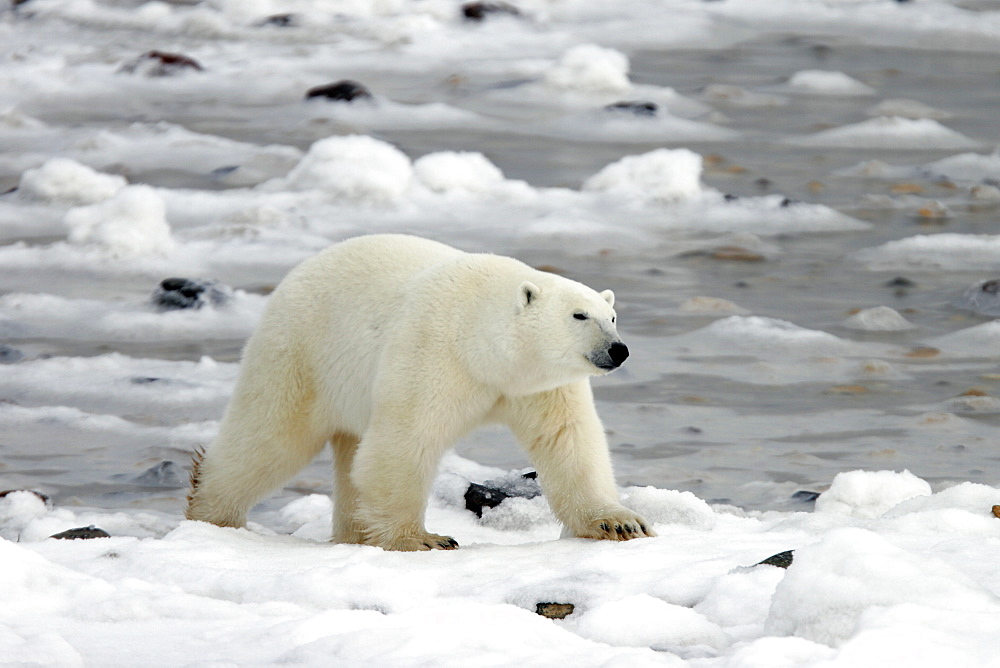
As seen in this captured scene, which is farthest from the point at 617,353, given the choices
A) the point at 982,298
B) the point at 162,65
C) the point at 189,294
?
the point at 162,65

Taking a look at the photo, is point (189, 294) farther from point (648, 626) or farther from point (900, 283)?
point (648, 626)

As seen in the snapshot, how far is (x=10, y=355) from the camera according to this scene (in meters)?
6.79

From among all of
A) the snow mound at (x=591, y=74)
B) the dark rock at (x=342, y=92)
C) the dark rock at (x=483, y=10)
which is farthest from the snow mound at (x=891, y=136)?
the dark rock at (x=483, y=10)

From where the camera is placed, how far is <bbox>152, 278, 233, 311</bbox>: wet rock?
745 centimetres

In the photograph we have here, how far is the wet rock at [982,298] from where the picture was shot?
24.3 feet

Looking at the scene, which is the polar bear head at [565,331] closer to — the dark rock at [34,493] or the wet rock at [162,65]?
the dark rock at [34,493]

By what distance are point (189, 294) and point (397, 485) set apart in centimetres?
400

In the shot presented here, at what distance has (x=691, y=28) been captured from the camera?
14125 millimetres

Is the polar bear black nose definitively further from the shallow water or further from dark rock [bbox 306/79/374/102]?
dark rock [bbox 306/79/374/102]

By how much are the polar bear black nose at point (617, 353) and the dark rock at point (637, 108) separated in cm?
811

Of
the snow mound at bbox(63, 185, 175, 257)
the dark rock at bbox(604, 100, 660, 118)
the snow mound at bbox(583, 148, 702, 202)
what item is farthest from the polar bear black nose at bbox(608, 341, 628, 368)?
the dark rock at bbox(604, 100, 660, 118)

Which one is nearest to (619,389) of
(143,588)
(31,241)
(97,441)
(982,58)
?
(97,441)

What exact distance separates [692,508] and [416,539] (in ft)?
3.11

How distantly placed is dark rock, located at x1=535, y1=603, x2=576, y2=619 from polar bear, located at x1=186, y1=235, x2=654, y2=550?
2.79ft
